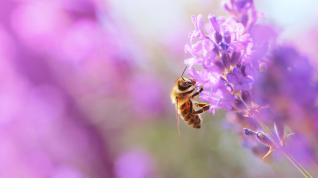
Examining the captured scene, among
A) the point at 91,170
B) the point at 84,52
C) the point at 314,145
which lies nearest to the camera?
the point at 314,145

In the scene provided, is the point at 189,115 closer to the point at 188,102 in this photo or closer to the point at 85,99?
the point at 188,102

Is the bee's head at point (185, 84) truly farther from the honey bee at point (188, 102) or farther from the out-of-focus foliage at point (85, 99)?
the out-of-focus foliage at point (85, 99)

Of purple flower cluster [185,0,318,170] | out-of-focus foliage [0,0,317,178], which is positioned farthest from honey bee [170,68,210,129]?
out-of-focus foliage [0,0,317,178]

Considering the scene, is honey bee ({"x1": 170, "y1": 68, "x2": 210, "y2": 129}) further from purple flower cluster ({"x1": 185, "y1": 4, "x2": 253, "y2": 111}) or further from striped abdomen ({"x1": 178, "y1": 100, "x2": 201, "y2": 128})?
purple flower cluster ({"x1": 185, "y1": 4, "x2": 253, "y2": 111})

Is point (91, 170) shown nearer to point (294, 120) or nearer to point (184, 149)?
point (184, 149)

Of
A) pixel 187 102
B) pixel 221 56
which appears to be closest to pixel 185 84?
pixel 187 102

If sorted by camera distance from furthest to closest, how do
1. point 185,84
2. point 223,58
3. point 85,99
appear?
point 85,99 → point 185,84 → point 223,58

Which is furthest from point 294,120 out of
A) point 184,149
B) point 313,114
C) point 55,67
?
point 55,67
